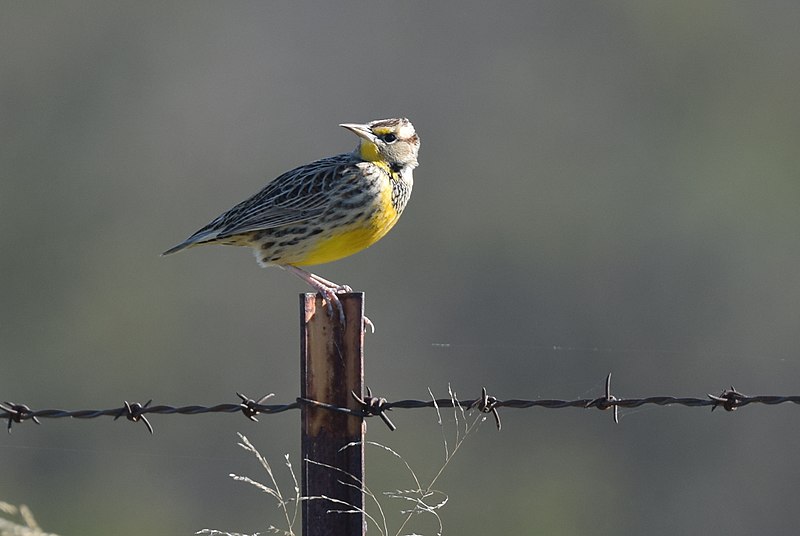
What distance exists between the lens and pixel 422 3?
4353 cm

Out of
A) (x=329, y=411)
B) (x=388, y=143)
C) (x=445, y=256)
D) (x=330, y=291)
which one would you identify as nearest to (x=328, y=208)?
(x=388, y=143)

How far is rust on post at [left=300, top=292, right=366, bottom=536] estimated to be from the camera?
16.4 feet

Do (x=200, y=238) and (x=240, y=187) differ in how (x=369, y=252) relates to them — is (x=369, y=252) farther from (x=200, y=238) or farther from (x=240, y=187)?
(x=200, y=238)

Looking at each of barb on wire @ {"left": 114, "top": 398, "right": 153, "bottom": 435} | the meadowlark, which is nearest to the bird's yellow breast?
the meadowlark

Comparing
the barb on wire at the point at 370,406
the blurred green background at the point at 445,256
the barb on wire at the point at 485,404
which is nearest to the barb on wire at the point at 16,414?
the barb on wire at the point at 370,406

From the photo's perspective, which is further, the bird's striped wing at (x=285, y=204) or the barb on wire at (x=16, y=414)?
the bird's striped wing at (x=285, y=204)

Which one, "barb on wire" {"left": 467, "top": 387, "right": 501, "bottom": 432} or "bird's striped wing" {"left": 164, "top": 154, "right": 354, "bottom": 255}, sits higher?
"bird's striped wing" {"left": 164, "top": 154, "right": 354, "bottom": 255}

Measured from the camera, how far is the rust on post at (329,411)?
5.01 m

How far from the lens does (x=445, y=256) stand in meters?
32.3

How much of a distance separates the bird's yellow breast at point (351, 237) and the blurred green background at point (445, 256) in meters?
16.6

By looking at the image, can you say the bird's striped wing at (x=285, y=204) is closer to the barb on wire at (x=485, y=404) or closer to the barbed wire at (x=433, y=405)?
the barbed wire at (x=433, y=405)

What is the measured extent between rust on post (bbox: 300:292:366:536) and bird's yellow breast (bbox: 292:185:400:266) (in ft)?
7.35

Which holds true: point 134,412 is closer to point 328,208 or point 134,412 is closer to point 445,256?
point 328,208

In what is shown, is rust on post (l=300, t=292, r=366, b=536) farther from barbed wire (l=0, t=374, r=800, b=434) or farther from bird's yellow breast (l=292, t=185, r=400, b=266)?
bird's yellow breast (l=292, t=185, r=400, b=266)
